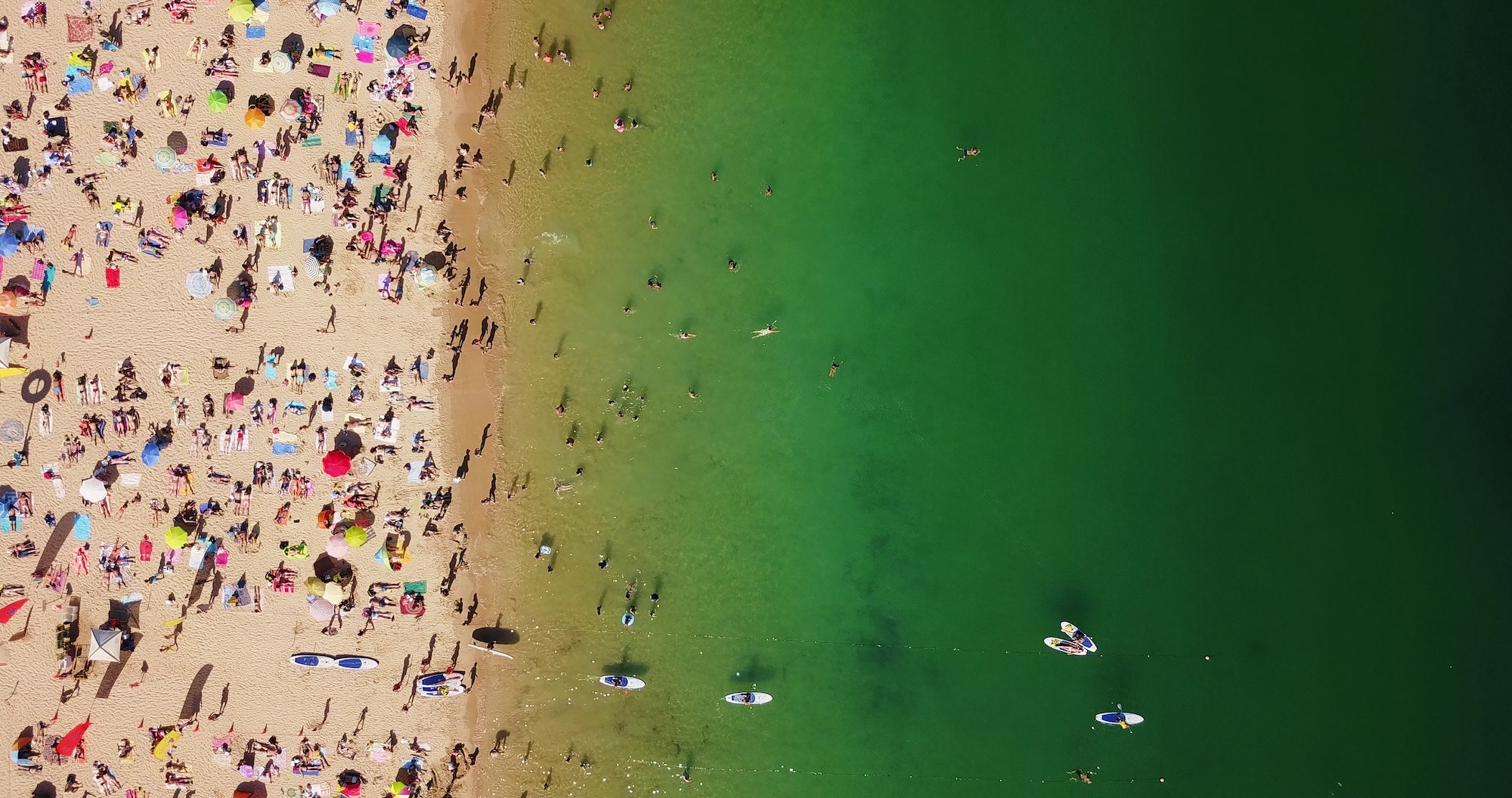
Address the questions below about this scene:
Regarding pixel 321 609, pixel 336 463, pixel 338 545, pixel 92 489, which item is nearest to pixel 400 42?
pixel 336 463

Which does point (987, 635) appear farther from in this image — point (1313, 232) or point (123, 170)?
point (123, 170)

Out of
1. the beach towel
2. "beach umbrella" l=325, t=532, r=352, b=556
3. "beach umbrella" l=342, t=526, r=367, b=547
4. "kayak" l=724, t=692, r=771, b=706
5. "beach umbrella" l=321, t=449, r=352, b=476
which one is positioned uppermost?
the beach towel

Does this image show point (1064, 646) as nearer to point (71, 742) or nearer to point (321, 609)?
point (321, 609)

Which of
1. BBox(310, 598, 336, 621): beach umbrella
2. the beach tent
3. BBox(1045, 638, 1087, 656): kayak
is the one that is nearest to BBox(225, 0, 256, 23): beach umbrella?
BBox(310, 598, 336, 621): beach umbrella

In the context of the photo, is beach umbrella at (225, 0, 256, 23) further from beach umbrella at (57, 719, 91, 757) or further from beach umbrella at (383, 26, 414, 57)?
beach umbrella at (57, 719, 91, 757)

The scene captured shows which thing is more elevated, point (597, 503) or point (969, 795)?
point (597, 503)

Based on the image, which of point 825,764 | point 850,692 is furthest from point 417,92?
point 825,764
